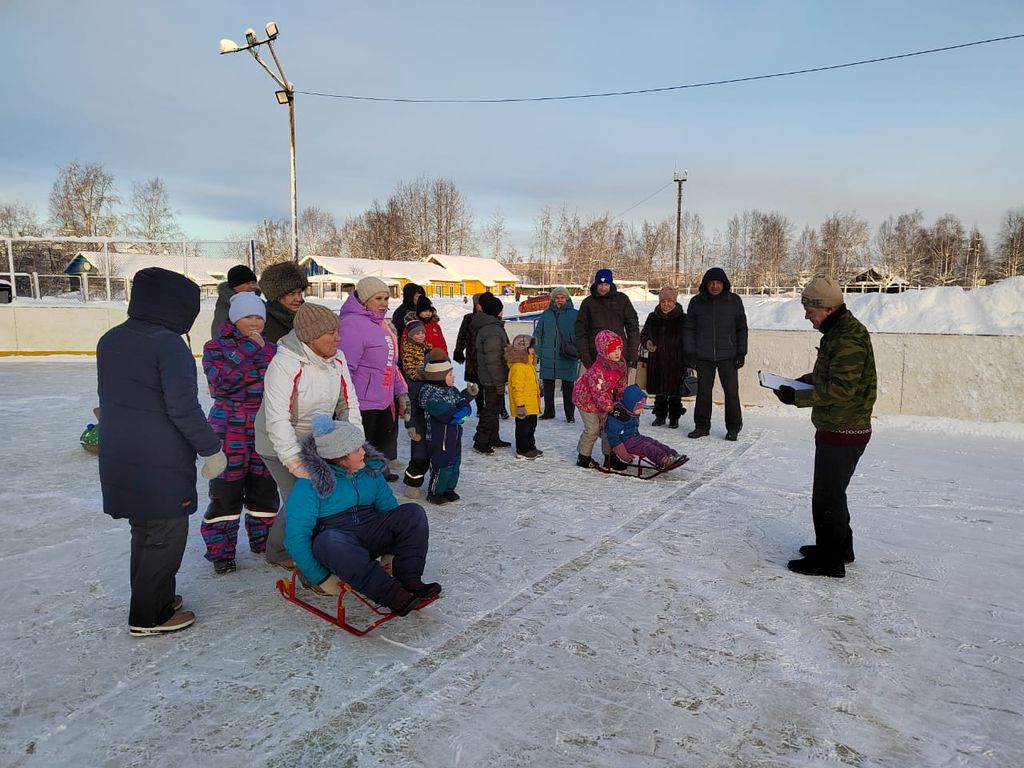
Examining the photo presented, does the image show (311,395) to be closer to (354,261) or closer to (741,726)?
(741,726)

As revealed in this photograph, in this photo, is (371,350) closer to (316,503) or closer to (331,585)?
(316,503)

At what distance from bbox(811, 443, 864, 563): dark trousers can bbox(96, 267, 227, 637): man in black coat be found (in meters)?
3.14

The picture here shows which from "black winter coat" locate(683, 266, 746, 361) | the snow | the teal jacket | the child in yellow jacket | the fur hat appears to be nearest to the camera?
the snow

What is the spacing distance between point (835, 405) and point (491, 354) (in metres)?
3.60

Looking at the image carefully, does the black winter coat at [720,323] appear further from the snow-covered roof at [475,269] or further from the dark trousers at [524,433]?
the snow-covered roof at [475,269]

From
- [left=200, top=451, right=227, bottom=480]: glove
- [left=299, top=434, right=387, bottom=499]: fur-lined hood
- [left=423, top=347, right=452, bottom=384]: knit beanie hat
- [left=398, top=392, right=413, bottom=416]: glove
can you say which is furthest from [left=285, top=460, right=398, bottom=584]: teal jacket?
[left=423, top=347, right=452, bottom=384]: knit beanie hat

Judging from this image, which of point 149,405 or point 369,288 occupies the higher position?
point 369,288

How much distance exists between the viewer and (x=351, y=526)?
296 centimetres

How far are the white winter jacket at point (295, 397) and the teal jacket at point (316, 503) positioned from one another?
21 cm

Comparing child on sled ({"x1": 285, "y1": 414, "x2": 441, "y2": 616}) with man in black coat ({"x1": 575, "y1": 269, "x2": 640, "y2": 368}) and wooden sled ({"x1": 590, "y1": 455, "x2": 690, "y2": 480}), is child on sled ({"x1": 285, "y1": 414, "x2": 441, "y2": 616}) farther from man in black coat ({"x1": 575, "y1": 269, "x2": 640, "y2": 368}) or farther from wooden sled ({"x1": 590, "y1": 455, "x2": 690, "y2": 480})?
man in black coat ({"x1": 575, "y1": 269, "x2": 640, "y2": 368})

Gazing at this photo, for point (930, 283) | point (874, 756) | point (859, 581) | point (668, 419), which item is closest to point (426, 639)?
point (874, 756)

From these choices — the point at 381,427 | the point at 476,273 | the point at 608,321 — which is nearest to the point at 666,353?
the point at 608,321

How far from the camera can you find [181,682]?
2506 mm

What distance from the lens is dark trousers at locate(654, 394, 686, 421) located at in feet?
25.7
